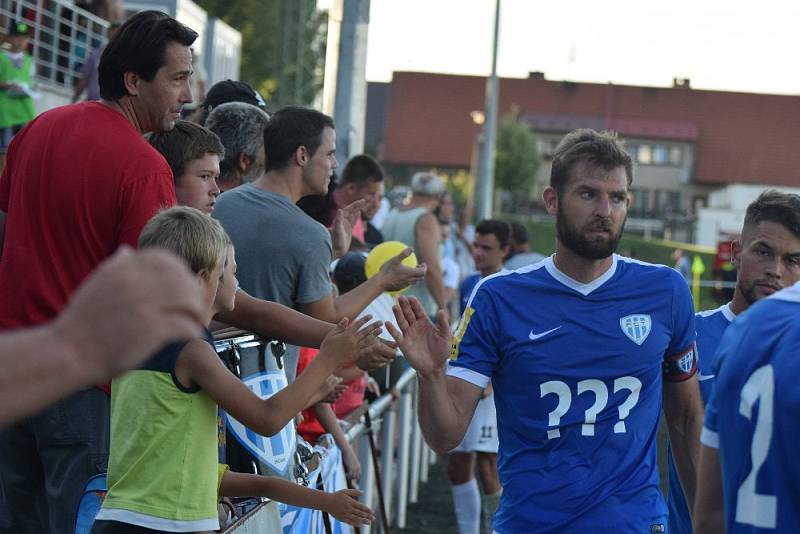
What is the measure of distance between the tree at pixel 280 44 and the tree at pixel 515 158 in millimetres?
17324

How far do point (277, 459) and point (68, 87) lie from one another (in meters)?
12.5

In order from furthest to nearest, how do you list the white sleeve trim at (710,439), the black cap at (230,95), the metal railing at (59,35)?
the metal railing at (59,35) < the black cap at (230,95) < the white sleeve trim at (710,439)

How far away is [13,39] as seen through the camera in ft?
39.3

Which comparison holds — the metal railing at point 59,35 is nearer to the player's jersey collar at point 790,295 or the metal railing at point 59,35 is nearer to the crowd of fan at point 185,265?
the crowd of fan at point 185,265

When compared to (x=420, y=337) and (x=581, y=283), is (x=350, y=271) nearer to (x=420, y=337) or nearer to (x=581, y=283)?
(x=581, y=283)

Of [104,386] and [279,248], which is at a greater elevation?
[279,248]

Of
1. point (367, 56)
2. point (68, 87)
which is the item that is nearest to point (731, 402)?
point (367, 56)

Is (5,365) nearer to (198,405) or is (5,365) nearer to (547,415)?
(198,405)

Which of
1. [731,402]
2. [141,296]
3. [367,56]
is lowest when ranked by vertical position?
[731,402]

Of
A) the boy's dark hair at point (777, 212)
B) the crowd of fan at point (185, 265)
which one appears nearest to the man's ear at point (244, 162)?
the crowd of fan at point (185, 265)

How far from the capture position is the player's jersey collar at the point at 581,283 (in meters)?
4.52

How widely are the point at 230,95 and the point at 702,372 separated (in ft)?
10.0

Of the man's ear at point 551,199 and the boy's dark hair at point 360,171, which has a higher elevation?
the boy's dark hair at point 360,171

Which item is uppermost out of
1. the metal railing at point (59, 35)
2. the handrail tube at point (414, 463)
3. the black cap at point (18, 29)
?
the metal railing at point (59, 35)
